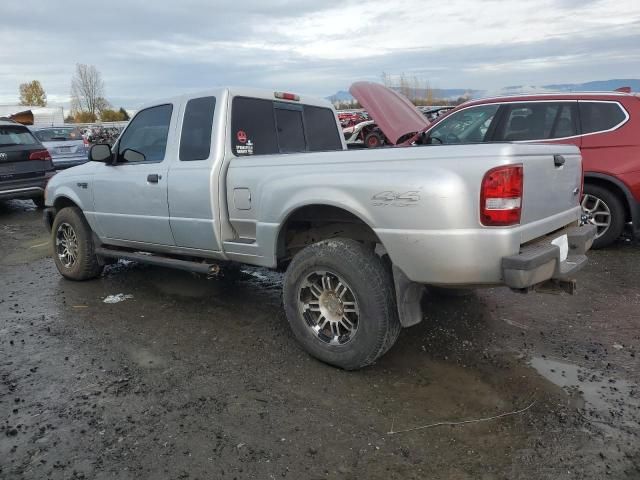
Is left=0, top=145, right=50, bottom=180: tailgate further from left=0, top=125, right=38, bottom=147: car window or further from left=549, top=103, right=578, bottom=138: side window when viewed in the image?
left=549, top=103, right=578, bottom=138: side window

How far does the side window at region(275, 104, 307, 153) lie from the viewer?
466 cm

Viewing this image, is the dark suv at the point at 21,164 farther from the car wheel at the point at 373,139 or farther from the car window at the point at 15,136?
the car wheel at the point at 373,139

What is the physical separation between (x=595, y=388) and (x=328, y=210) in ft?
6.60

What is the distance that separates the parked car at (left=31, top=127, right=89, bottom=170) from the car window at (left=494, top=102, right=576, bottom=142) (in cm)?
1001

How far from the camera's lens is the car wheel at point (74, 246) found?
5521mm

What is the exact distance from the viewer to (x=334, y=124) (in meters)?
5.39

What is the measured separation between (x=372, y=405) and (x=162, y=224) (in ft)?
8.19

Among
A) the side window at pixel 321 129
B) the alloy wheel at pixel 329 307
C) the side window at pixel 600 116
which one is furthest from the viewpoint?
the side window at pixel 600 116

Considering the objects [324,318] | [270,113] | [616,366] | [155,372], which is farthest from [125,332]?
[616,366]

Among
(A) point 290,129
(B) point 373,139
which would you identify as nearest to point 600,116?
(A) point 290,129

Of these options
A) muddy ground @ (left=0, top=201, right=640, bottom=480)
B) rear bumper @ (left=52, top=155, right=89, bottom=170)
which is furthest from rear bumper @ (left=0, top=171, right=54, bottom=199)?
muddy ground @ (left=0, top=201, right=640, bottom=480)

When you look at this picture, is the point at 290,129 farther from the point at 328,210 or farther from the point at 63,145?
the point at 63,145

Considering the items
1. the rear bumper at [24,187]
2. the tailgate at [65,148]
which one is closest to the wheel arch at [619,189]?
the rear bumper at [24,187]

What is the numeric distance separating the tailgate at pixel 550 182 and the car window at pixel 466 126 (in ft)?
9.91
